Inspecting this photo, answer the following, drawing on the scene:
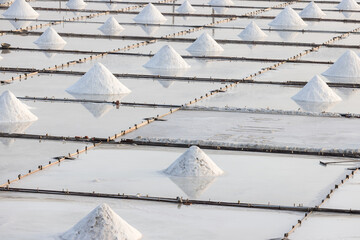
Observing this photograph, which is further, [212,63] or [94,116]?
[212,63]

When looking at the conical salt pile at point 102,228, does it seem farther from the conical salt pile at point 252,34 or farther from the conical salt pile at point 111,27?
the conical salt pile at point 111,27

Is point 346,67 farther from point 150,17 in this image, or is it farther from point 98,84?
point 150,17

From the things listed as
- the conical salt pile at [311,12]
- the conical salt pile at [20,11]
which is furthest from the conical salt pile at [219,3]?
the conical salt pile at [20,11]

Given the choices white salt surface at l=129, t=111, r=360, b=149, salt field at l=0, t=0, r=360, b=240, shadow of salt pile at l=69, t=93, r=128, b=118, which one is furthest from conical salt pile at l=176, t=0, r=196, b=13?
white salt surface at l=129, t=111, r=360, b=149

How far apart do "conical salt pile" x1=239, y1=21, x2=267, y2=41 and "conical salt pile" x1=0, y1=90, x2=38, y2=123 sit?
13497 millimetres

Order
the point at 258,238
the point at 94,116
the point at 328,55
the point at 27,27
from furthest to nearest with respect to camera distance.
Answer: the point at 27,27 → the point at 328,55 → the point at 94,116 → the point at 258,238

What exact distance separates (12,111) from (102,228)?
695 centimetres

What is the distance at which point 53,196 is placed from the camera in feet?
42.0

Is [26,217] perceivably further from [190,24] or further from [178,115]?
[190,24]

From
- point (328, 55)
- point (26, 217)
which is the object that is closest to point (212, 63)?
point (328, 55)

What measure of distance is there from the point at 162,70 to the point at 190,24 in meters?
10.3

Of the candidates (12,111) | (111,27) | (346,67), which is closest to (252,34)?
(111,27)

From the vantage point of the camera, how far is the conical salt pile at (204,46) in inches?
1071

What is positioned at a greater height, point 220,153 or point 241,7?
point 241,7
